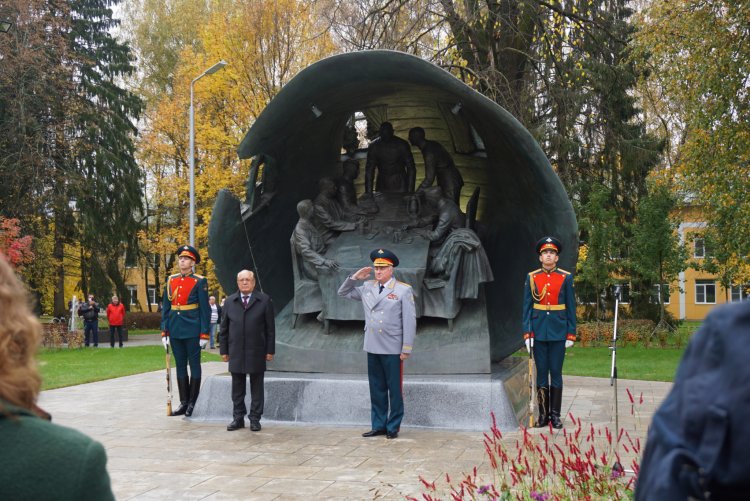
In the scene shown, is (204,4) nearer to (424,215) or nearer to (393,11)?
(393,11)

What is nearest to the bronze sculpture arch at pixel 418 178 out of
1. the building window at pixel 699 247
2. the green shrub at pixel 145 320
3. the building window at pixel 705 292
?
the building window at pixel 699 247

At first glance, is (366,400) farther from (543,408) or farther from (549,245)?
(549,245)

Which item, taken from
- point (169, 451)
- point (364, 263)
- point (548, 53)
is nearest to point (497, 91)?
point (548, 53)

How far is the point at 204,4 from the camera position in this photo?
36.0 metres

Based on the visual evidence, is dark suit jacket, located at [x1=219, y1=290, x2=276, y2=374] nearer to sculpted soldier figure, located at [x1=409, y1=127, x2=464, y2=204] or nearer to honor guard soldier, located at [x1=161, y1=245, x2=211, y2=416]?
honor guard soldier, located at [x1=161, y1=245, x2=211, y2=416]

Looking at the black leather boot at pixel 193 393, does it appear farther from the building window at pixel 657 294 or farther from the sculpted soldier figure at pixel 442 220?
the building window at pixel 657 294

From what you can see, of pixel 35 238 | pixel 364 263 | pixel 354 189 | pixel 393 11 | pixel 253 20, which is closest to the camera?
pixel 364 263

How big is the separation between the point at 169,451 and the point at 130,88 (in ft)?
105

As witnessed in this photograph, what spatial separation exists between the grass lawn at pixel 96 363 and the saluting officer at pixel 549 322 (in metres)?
7.87

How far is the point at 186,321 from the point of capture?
932cm

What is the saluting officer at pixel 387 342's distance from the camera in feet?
26.3

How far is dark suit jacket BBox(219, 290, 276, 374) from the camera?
8.48 metres

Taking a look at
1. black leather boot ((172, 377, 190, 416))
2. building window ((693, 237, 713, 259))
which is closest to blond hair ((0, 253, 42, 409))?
black leather boot ((172, 377, 190, 416))

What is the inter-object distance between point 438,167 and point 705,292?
46130mm
